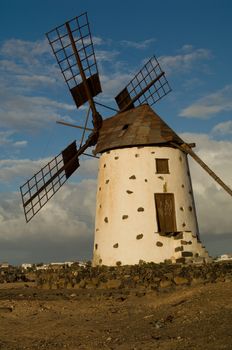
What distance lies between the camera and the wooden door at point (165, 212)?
19719 millimetres

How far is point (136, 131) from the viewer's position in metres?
20.8

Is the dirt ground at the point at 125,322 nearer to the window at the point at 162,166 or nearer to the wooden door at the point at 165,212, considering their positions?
the wooden door at the point at 165,212

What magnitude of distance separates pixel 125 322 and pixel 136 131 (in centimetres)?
1211

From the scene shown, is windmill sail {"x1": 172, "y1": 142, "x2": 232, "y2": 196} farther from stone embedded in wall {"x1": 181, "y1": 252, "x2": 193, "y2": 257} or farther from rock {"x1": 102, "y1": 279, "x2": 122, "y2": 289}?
rock {"x1": 102, "y1": 279, "x2": 122, "y2": 289}

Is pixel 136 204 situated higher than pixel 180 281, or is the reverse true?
pixel 136 204

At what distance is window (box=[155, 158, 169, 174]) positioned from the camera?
2031 centimetres

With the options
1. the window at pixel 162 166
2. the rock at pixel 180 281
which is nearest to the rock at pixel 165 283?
the rock at pixel 180 281

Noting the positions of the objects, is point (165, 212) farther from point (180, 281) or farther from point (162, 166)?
point (180, 281)

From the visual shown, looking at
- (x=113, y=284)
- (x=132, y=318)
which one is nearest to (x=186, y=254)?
(x=113, y=284)

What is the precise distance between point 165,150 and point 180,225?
3.12 meters

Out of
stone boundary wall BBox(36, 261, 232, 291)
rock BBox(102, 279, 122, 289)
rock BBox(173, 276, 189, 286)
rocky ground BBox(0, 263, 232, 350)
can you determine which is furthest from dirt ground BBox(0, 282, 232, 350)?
rock BBox(102, 279, 122, 289)

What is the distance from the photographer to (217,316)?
865 cm

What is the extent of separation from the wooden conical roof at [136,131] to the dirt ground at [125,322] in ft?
28.1

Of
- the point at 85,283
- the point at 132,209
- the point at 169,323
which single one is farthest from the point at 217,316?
the point at 132,209
